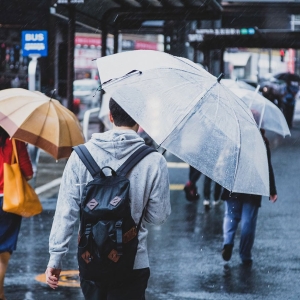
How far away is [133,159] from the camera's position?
408 cm

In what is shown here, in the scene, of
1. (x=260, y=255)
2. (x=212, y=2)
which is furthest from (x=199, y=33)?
(x=260, y=255)

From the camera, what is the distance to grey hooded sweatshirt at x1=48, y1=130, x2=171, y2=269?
409 centimetres

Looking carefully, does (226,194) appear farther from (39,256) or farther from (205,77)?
(205,77)

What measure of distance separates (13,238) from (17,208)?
324mm

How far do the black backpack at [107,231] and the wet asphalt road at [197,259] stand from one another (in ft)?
9.93

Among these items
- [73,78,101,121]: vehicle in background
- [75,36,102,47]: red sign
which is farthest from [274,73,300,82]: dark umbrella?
[75,36,102,47]: red sign

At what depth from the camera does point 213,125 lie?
15.1 ft

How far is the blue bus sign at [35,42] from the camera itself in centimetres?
1608

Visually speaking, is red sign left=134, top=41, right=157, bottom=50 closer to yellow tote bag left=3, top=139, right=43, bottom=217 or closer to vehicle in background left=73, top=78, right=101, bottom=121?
vehicle in background left=73, top=78, right=101, bottom=121

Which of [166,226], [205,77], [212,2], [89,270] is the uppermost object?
[212,2]

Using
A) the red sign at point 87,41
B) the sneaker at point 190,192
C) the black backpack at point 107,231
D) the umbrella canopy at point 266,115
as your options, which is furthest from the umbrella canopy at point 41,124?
the red sign at point 87,41

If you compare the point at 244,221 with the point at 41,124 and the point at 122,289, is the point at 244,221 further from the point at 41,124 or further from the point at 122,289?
the point at 122,289

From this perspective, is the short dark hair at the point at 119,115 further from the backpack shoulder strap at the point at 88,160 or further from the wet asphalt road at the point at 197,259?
the wet asphalt road at the point at 197,259

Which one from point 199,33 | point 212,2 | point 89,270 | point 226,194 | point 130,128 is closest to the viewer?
point 89,270
